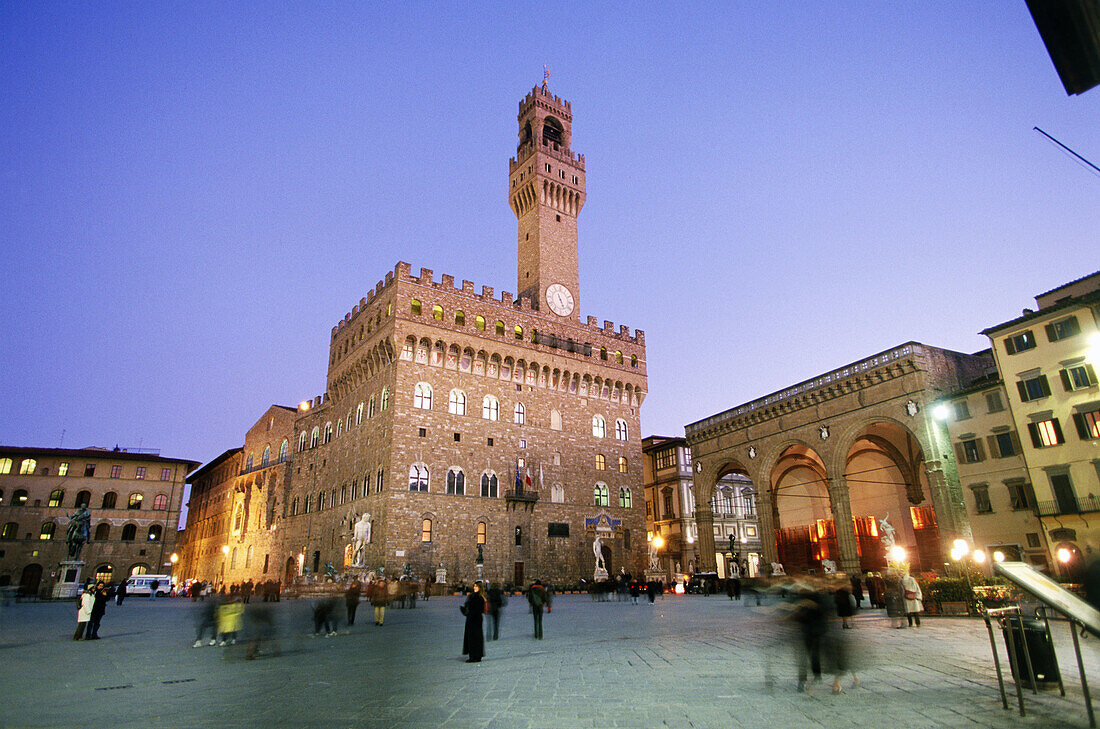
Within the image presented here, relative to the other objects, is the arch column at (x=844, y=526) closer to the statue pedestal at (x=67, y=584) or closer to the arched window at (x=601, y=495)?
the arched window at (x=601, y=495)

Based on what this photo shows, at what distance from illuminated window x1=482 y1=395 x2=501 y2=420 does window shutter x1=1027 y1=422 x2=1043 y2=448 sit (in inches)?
1016

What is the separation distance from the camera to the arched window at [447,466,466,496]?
111ft

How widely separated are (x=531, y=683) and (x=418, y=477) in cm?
2603

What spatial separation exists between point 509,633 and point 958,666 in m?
8.89

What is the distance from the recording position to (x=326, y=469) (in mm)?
40594

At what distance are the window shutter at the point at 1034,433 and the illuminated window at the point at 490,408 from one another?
1016 inches

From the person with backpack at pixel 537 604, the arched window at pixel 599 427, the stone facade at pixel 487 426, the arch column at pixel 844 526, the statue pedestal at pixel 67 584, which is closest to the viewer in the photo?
the person with backpack at pixel 537 604

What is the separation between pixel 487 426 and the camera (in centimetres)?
3603

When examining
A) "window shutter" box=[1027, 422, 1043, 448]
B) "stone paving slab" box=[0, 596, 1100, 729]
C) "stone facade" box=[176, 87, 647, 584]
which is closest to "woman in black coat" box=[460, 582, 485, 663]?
"stone paving slab" box=[0, 596, 1100, 729]

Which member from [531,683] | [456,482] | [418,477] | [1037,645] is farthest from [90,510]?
[1037,645]

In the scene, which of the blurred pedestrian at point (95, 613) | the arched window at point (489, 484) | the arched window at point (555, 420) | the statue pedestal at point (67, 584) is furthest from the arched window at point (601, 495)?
the statue pedestal at point (67, 584)

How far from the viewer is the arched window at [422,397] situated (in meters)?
33.7

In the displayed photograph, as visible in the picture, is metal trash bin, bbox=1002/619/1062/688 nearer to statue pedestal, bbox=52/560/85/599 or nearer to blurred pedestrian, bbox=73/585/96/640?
blurred pedestrian, bbox=73/585/96/640

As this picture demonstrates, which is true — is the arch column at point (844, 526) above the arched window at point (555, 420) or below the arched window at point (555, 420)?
below
